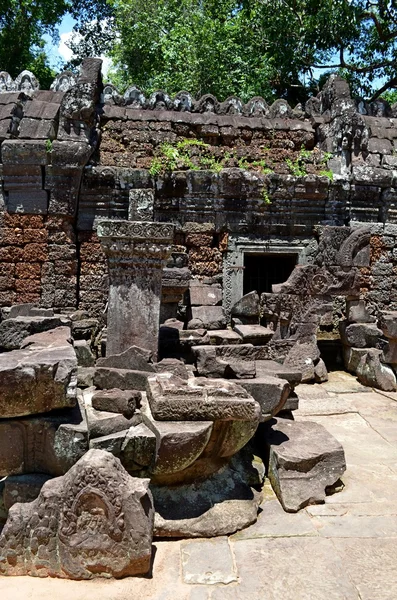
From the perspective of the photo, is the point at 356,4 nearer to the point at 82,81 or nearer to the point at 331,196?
the point at 331,196

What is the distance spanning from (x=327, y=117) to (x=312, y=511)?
325 inches

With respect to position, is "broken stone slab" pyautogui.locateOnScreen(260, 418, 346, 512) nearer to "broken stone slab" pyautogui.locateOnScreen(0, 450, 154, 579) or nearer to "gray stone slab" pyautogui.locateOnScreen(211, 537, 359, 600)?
"gray stone slab" pyautogui.locateOnScreen(211, 537, 359, 600)

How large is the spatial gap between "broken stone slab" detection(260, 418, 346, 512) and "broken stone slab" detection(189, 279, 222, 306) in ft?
10.9

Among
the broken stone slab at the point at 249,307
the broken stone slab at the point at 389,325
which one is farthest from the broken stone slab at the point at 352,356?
the broken stone slab at the point at 249,307

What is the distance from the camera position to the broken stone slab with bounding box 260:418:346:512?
11.7 ft

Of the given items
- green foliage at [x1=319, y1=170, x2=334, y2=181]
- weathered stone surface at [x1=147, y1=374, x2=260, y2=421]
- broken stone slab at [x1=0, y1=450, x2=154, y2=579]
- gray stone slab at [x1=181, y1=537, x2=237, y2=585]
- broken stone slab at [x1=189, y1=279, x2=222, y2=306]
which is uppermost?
green foliage at [x1=319, y1=170, x2=334, y2=181]

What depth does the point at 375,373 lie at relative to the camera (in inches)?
276

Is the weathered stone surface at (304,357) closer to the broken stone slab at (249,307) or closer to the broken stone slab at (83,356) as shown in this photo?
the broken stone slab at (249,307)

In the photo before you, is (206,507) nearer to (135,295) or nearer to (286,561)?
(286,561)

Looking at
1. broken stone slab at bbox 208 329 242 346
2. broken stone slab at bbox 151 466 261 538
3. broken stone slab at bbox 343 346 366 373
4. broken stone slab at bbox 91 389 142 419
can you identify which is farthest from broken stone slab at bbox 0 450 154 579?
broken stone slab at bbox 343 346 366 373

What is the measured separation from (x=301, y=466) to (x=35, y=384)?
2016 mm

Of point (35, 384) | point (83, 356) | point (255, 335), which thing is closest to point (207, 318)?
point (255, 335)

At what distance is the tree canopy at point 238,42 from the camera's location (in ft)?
45.0

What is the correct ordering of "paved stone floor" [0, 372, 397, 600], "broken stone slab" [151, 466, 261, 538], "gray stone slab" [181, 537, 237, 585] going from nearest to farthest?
1. "paved stone floor" [0, 372, 397, 600]
2. "gray stone slab" [181, 537, 237, 585]
3. "broken stone slab" [151, 466, 261, 538]
